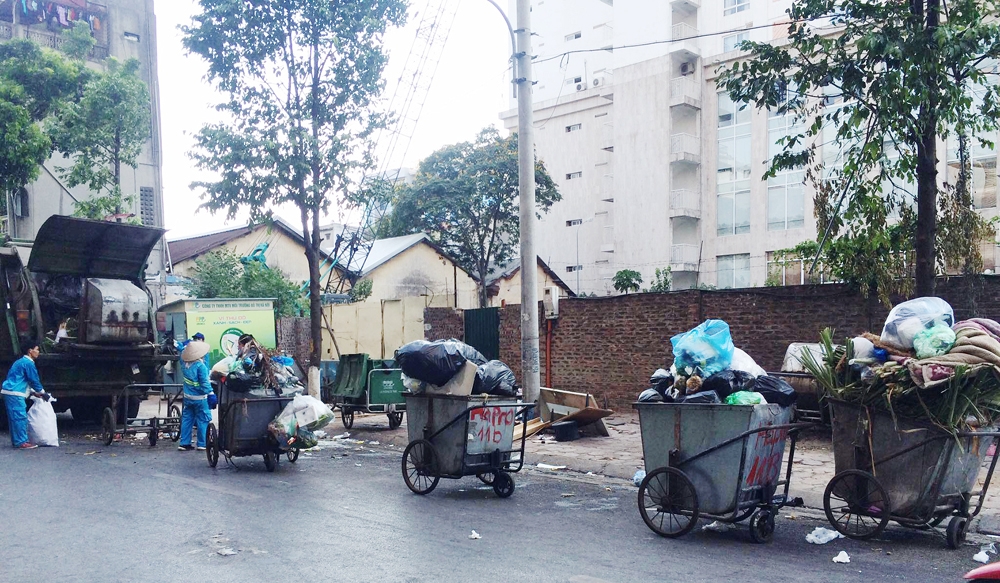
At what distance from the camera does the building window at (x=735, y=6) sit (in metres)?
41.8

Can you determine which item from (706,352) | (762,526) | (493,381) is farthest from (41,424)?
(762,526)

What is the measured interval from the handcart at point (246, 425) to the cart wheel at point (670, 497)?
194 inches

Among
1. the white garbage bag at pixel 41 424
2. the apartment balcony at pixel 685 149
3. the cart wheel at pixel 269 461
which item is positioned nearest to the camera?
the cart wheel at pixel 269 461

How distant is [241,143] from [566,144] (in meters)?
32.3

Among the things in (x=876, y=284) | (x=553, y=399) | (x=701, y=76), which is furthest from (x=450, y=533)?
(x=701, y=76)

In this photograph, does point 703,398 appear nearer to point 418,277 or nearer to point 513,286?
point 418,277

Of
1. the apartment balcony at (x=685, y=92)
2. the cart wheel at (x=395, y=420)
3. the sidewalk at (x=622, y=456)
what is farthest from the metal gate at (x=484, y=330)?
the apartment balcony at (x=685, y=92)

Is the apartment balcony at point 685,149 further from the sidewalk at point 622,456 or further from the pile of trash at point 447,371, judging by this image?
the pile of trash at point 447,371

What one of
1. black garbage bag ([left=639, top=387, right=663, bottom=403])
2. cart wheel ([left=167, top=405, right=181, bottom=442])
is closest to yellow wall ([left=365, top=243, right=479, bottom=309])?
cart wheel ([left=167, top=405, right=181, bottom=442])

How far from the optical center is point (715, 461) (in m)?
6.55

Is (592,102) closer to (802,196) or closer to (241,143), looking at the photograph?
(802,196)

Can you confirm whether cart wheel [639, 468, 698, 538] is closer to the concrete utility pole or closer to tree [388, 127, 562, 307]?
the concrete utility pole

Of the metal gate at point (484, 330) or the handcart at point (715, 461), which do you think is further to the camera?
the metal gate at point (484, 330)

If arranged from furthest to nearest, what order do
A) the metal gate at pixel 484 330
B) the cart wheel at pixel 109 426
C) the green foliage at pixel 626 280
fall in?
1. the green foliage at pixel 626 280
2. the metal gate at pixel 484 330
3. the cart wheel at pixel 109 426
